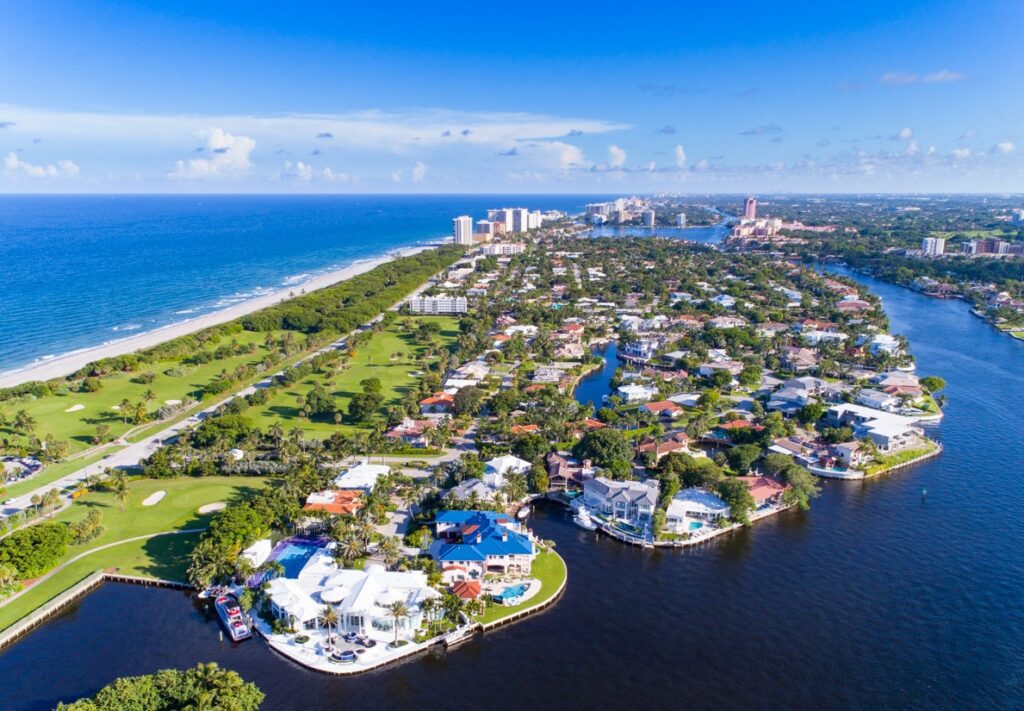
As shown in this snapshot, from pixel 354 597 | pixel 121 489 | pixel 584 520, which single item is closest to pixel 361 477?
pixel 354 597

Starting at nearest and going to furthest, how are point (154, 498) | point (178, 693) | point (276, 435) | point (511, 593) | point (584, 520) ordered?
point (178, 693) < point (511, 593) < point (584, 520) < point (154, 498) < point (276, 435)

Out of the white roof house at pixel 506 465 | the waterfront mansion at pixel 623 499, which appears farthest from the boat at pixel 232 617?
the waterfront mansion at pixel 623 499

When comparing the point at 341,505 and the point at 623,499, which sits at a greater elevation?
the point at 623,499

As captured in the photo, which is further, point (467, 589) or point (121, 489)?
point (121, 489)

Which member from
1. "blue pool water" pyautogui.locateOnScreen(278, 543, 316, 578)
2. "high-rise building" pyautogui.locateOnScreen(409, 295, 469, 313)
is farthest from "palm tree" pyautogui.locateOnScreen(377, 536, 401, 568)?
"high-rise building" pyautogui.locateOnScreen(409, 295, 469, 313)

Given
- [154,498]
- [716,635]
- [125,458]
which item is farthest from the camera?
[125,458]

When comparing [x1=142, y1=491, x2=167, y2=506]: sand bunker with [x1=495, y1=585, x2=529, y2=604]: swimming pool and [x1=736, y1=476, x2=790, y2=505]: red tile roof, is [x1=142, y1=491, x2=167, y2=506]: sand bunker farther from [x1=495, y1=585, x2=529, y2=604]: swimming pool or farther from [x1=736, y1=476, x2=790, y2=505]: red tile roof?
[x1=736, y1=476, x2=790, y2=505]: red tile roof

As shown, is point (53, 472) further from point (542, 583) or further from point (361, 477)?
point (542, 583)
